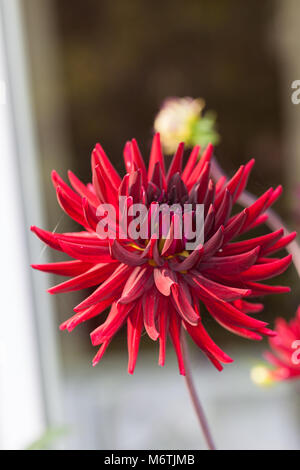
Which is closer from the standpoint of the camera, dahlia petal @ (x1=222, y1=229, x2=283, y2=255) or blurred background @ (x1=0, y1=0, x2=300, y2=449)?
dahlia petal @ (x1=222, y1=229, x2=283, y2=255)

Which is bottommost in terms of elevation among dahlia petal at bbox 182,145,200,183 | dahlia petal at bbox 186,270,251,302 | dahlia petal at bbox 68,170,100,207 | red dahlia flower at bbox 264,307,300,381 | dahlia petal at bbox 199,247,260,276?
red dahlia flower at bbox 264,307,300,381

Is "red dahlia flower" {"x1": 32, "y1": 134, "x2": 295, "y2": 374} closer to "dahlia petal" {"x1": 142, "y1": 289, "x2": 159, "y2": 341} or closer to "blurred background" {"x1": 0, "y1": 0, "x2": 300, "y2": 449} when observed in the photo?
"dahlia petal" {"x1": 142, "y1": 289, "x2": 159, "y2": 341}

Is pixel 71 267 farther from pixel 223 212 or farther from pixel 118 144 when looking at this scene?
pixel 118 144

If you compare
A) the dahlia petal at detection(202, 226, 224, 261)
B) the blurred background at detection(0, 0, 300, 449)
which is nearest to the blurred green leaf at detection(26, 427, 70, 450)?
the blurred background at detection(0, 0, 300, 449)

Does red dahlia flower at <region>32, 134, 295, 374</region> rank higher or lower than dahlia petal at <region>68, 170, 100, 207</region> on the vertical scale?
lower

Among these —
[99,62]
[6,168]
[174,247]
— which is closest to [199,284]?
[174,247]

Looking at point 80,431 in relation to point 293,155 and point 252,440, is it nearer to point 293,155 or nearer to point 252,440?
point 252,440
